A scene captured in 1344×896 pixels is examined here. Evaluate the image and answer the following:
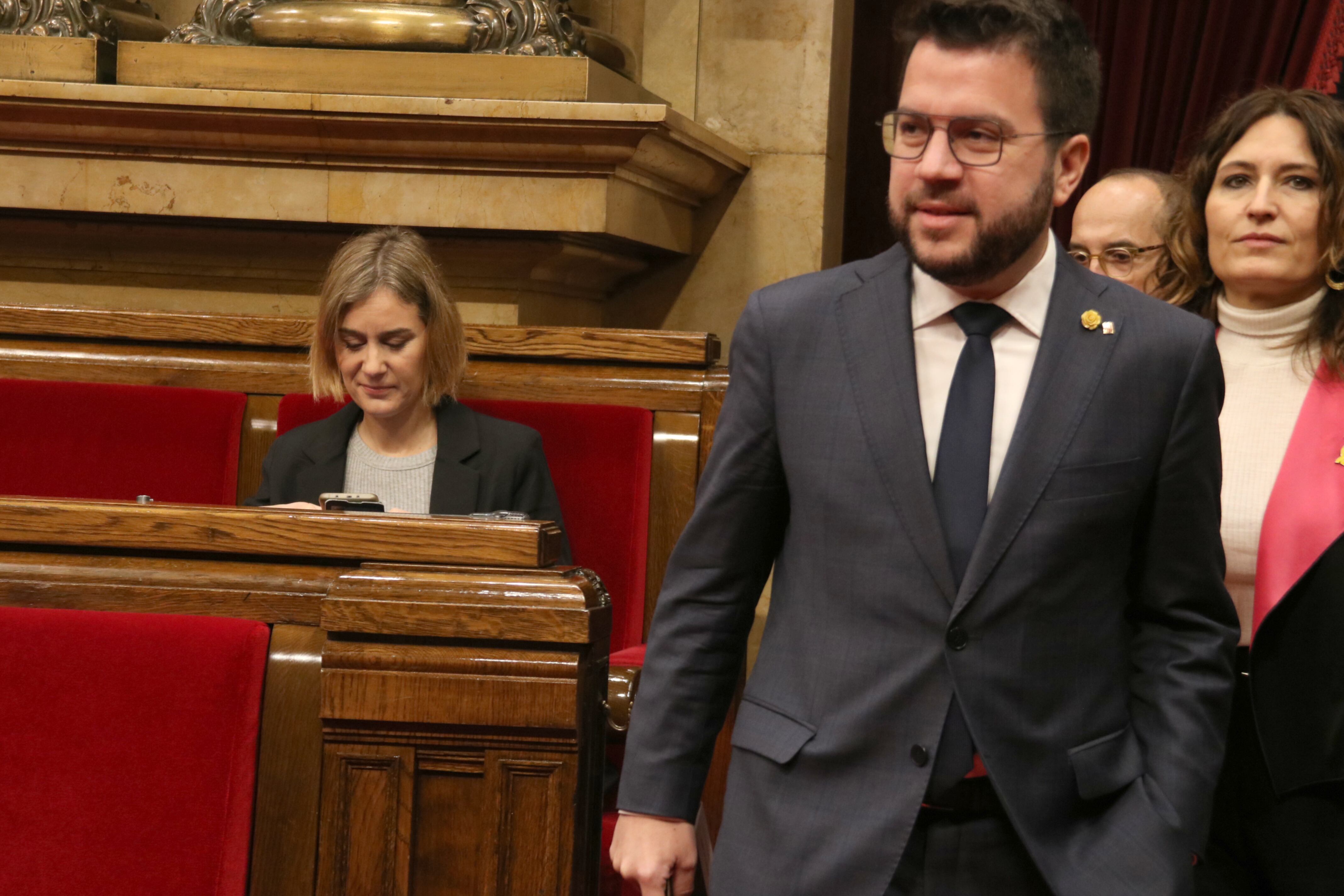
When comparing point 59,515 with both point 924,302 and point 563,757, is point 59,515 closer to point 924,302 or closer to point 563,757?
point 563,757

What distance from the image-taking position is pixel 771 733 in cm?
131

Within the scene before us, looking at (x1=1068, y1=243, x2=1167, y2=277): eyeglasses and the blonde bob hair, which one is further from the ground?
(x1=1068, y1=243, x2=1167, y2=277): eyeglasses

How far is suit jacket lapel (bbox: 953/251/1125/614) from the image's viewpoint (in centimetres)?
125

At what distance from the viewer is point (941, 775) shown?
126 centimetres

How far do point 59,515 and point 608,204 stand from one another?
1.79m

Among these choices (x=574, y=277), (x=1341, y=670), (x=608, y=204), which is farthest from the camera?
(x=574, y=277)

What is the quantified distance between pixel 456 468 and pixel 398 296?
1.08 ft

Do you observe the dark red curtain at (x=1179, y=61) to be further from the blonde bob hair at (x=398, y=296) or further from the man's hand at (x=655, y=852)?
the man's hand at (x=655, y=852)

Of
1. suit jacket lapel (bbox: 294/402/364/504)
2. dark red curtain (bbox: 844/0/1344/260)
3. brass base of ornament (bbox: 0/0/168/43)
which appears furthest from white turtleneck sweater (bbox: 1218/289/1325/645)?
brass base of ornament (bbox: 0/0/168/43)

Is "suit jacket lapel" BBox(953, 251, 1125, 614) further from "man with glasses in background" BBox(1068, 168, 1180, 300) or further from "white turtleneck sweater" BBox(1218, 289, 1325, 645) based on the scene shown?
"man with glasses in background" BBox(1068, 168, 1180, 300)

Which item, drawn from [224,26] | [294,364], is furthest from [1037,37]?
[224,26]

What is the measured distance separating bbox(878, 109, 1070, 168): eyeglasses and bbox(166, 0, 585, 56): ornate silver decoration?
6.18 feet

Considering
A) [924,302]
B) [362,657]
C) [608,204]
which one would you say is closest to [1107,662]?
[924,302]

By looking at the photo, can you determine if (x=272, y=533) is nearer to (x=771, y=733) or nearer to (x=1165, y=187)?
(x=771, y=733)
